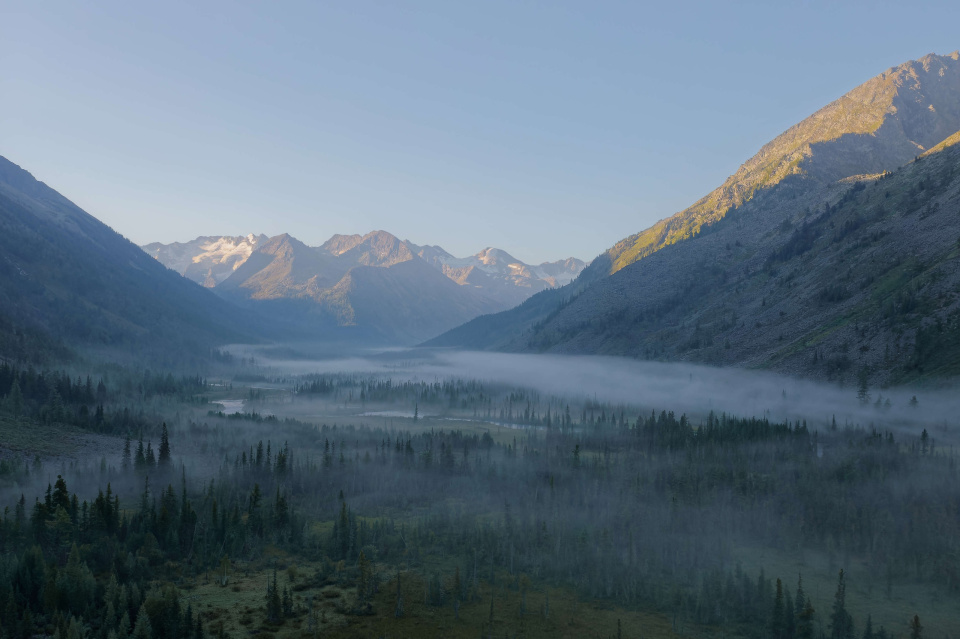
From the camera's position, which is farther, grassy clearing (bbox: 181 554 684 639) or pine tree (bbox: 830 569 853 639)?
grassy clearing (bbox: 181 554 684 639)

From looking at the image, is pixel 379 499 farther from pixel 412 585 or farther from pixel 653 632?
pixel 653 632

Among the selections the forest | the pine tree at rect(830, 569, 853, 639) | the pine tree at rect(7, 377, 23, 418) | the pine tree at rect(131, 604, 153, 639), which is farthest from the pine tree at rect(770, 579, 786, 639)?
the pine tree at rect(7, 377, 23, 418)

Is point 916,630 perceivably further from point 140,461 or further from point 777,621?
point 140,461

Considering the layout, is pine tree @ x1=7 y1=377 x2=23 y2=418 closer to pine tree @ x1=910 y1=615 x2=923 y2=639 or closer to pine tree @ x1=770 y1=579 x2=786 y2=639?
pine tree @ x1=770 y1=579 x2=786 y2=639

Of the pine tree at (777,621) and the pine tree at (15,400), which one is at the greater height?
the pine tree at (15,400)

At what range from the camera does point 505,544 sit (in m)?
123

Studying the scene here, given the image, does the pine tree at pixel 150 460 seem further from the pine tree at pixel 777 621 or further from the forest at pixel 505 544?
the pine tree at pixel 777 621

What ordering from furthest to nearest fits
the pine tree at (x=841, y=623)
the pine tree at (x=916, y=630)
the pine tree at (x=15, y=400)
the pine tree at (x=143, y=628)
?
the pine tree at (x=15, y=400)
the pine tree at (x=841, y=623)
the pine tree at (x=916, y=630)
the pine tree at (x=143, y=628)

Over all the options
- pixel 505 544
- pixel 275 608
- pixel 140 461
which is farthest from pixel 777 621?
pixel 140 461

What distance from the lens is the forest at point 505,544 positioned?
92.6 meters

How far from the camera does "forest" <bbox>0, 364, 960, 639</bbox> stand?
92.6 metres

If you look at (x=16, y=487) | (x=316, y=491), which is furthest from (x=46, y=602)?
(x=316, y=491)

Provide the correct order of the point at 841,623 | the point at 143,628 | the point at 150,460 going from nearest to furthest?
the point at 143,628 < the point at 841,623 < the point at 150,460

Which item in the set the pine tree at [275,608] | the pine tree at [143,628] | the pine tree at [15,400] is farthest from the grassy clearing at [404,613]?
the pine tree at [15,400]
